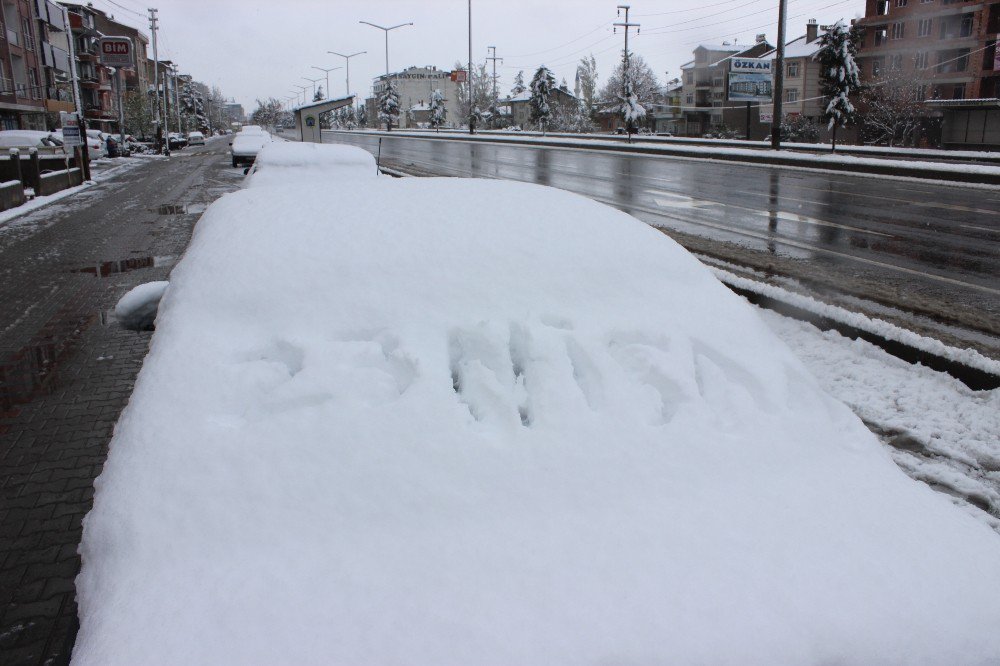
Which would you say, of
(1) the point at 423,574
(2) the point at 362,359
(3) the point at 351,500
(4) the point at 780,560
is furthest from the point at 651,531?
(2) the point at 362,359

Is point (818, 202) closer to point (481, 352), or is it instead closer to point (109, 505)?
point (481, 352)

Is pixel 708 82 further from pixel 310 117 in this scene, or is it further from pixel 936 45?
pixel 310 117

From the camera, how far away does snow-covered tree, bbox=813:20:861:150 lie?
1204 inches

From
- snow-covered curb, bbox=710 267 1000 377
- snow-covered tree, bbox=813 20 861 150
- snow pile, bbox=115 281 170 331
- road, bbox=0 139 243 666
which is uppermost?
snow-covered tree, bbox=813 20 861 150

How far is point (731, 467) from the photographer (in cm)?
245

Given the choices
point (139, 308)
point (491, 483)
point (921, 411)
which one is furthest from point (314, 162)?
point (491, 483)

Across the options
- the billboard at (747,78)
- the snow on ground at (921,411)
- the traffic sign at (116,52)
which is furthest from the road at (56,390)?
the billboard at (747,78)

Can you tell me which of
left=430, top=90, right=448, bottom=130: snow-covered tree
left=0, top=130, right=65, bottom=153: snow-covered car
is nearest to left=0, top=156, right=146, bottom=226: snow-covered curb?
left=0, top=130, right=65, bottom=153: snow-covered car

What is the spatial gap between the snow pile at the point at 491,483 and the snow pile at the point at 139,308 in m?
0.78

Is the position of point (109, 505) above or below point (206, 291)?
below

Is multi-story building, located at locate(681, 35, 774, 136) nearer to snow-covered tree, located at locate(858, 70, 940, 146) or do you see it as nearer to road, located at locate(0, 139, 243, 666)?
snow-covered tree, located at locate(858, 70, 940, 146)

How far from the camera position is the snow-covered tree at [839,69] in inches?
1204

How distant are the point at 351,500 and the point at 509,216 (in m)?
1.70

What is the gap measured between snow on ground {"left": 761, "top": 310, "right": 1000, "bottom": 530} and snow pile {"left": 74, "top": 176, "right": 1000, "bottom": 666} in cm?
145
